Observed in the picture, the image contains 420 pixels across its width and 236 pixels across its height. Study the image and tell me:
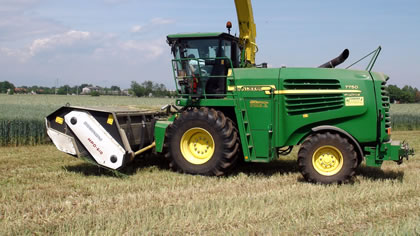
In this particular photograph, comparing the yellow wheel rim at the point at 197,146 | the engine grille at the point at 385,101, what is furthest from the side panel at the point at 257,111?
the engine grille at the point at 385,101

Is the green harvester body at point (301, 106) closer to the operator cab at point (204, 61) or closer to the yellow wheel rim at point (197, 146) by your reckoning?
the operator cab at point (204, 61)

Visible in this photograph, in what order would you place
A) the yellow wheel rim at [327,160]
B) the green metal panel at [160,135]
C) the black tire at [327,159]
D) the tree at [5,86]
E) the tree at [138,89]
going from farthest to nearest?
the tree at [5,86] < the tree at [138,89] < the green metal panel at [160,135] < the yellow wheel rim at [327,160] < the black tire at [327,159]

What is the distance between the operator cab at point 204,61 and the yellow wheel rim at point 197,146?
684 mm

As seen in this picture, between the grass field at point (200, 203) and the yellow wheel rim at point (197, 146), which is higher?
the yellow wheel rim at point (197, 146)

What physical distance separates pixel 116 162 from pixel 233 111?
2.15 metres

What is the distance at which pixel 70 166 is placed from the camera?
8086 millimetres

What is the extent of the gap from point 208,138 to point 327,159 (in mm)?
1981

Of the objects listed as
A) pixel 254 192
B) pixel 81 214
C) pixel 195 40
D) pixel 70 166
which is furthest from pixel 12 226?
pixel 195 40

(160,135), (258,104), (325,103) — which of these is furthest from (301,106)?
(160,135)

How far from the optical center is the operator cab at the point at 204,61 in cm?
737

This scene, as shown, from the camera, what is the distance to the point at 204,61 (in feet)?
24.4

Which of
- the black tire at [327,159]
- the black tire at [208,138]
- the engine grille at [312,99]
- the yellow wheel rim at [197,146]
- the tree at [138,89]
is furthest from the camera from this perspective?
the tree at [138,89]

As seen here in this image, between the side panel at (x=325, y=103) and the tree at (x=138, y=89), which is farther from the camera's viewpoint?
the tree at (x=138, y=89)

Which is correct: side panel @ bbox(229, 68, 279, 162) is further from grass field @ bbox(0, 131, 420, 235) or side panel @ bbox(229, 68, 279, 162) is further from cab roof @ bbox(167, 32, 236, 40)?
cab roof @ bbox(167, 32, 236, 40)
